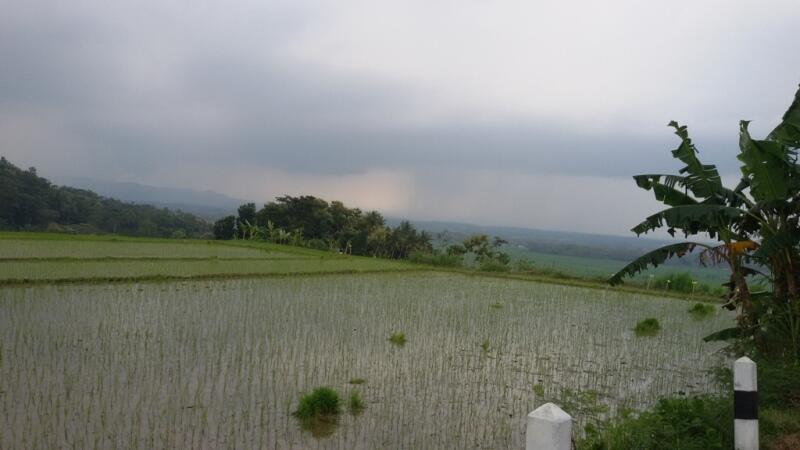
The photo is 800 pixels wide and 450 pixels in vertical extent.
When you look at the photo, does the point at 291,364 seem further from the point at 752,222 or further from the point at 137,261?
the point at 137,261

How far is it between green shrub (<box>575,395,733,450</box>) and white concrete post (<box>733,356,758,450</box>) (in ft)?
1.55

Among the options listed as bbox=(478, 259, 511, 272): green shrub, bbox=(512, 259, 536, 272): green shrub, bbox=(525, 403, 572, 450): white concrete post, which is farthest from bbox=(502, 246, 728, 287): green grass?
bbox=(525, 403, 572, 450): white concrete post

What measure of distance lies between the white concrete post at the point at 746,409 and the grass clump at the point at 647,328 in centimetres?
633

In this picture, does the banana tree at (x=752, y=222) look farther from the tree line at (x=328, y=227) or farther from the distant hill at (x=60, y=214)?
the distant hill at (x=60, y=214)

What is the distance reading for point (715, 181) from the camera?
7070 millimetres

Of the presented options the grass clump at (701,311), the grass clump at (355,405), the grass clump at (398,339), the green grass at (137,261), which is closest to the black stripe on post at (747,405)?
the grass clump at (355,405)

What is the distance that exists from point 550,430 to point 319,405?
9.73 ft

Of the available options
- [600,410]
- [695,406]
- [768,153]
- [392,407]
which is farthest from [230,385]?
[768,153]

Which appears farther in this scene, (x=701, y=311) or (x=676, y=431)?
(x=701, y=311)

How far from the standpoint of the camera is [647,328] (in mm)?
9719

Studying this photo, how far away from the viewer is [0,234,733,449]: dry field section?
4.48 metres

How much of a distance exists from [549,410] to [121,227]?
39.7 m

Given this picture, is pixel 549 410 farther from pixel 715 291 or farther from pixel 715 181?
pixel 715 291

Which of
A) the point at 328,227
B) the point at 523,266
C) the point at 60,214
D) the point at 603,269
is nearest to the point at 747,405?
the point at 523,266
